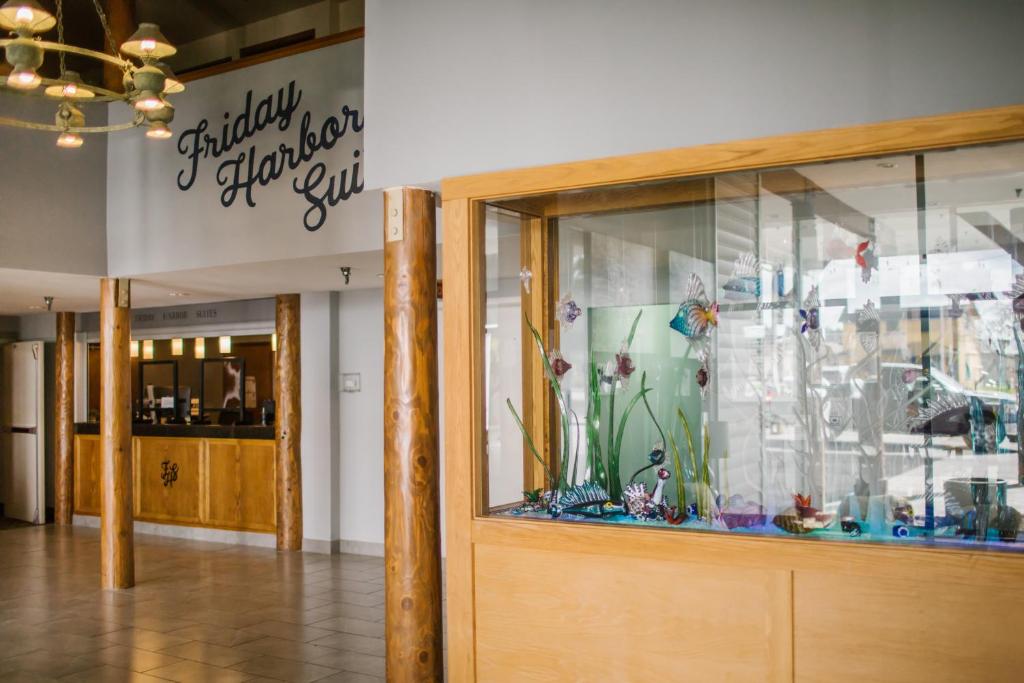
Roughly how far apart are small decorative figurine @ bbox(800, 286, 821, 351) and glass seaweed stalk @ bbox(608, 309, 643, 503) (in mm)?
732

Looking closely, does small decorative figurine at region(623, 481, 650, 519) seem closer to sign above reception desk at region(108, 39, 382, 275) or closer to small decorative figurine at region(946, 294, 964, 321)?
small decorative figurine at region(946, 294, 964, 321)

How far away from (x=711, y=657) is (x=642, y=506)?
0.64 meters

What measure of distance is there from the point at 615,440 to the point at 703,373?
53 cm

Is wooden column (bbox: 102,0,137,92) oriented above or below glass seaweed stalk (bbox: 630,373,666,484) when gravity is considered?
above

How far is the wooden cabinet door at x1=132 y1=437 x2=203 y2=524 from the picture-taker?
10.3 meters

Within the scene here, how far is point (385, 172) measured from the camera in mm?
→ 4352

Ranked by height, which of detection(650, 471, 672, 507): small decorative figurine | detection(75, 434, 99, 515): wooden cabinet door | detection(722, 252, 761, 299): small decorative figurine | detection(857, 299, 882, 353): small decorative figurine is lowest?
detection(75, 434, 99, 515): wooden cabinet door

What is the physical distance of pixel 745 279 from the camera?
11.7 ft

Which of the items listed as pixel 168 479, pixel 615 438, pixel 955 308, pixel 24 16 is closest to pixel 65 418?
pixel 168 479

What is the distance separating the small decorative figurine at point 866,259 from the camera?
333cm

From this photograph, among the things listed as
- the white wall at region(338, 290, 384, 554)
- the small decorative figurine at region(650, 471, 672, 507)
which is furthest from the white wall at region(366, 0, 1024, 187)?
the white wall at region(338, 290, 384, 554)

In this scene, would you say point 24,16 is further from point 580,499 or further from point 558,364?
point 580,499

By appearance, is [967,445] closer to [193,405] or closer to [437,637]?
[437,637]

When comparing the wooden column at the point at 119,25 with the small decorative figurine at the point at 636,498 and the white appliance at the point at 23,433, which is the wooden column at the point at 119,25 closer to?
the white appliance at the point at 23,433
